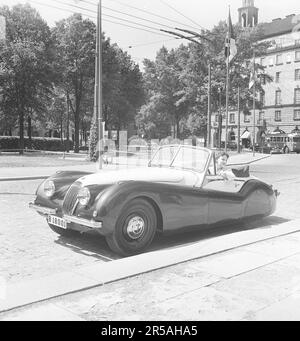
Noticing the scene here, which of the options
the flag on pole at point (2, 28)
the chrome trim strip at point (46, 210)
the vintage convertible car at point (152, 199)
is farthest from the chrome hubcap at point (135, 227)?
the flag on pole at point (2, 28)

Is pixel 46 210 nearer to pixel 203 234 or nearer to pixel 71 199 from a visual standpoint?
pixel 71 199

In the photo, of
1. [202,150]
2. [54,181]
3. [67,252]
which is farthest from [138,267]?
[202,150]

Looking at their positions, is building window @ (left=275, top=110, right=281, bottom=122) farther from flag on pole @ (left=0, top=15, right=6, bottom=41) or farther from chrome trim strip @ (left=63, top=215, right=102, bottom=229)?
chrome trim strip @ (left=63, top=215, right=102, bottom=229)

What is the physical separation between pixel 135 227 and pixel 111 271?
1.17 m

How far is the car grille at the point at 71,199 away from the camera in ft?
19.8

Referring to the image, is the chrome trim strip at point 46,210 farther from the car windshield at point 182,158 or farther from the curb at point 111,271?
the car windshield at point 182,158

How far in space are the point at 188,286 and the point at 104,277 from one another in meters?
0.86

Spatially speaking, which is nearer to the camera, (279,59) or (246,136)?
(246,136)

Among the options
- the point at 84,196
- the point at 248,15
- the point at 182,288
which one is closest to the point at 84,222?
the point at 84,196

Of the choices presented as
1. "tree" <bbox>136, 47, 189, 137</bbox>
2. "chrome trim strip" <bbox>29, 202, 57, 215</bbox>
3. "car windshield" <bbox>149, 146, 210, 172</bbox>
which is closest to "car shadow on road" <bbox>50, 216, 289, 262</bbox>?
"chrome trim strip" <bbox>29, 202, 57, 215</bbox>

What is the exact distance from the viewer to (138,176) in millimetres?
6719

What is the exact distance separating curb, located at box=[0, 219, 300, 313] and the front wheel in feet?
1.26

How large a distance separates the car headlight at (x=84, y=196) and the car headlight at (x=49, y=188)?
0.92 metres

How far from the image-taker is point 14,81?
35719mm
